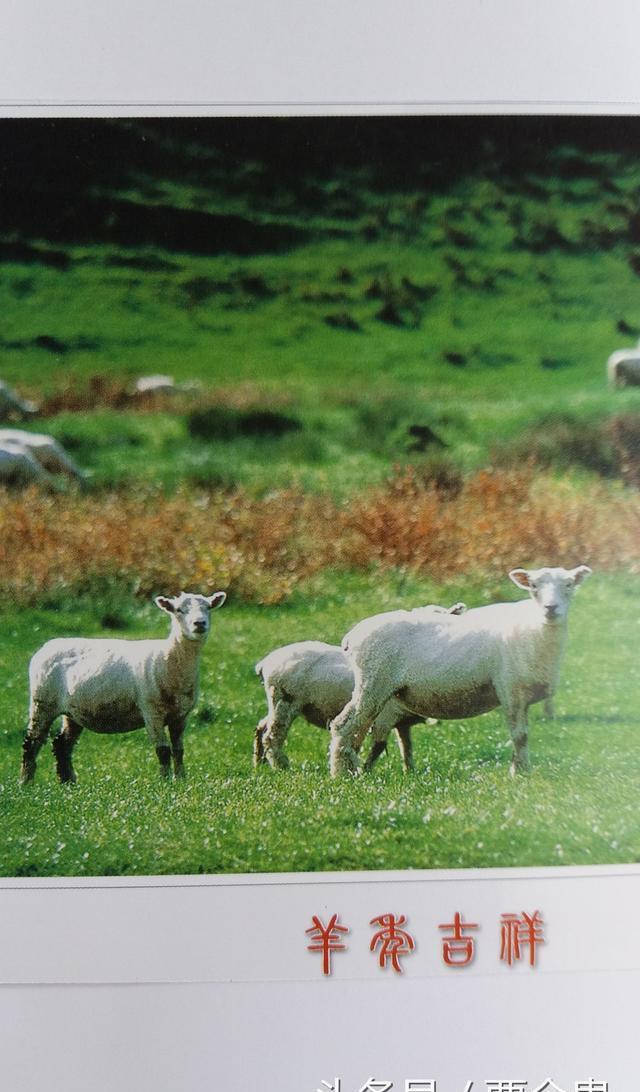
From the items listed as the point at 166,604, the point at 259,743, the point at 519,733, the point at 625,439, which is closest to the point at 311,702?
the point at 259,743

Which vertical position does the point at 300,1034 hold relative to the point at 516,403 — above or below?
below

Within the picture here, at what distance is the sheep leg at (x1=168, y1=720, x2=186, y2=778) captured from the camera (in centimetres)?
623

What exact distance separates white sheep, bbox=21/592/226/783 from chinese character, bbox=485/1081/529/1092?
2323mm

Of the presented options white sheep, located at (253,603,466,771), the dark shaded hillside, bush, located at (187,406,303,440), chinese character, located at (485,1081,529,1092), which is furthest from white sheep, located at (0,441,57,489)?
chinese character, located at (485,1081,529,1092)

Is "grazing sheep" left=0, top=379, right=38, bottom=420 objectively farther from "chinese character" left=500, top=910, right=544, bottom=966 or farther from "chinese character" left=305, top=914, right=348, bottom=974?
"chinese character" left=500, top=910, right=544, bottom=966

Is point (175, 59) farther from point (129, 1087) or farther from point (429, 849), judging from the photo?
point (129, 1087)

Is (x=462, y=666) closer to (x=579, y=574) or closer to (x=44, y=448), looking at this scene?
(x=579, y=574)

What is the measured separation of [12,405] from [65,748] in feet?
6.55

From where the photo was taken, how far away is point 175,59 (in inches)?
247

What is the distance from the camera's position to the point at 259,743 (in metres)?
6.26

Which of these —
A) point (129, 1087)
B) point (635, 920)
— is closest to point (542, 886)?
point (635, 920)

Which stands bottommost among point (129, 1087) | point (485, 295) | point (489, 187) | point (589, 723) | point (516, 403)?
point (129, 1087)

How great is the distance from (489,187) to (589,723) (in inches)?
123

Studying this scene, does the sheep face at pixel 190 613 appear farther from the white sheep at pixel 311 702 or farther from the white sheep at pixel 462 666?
the white sheep at pixel 462 666
